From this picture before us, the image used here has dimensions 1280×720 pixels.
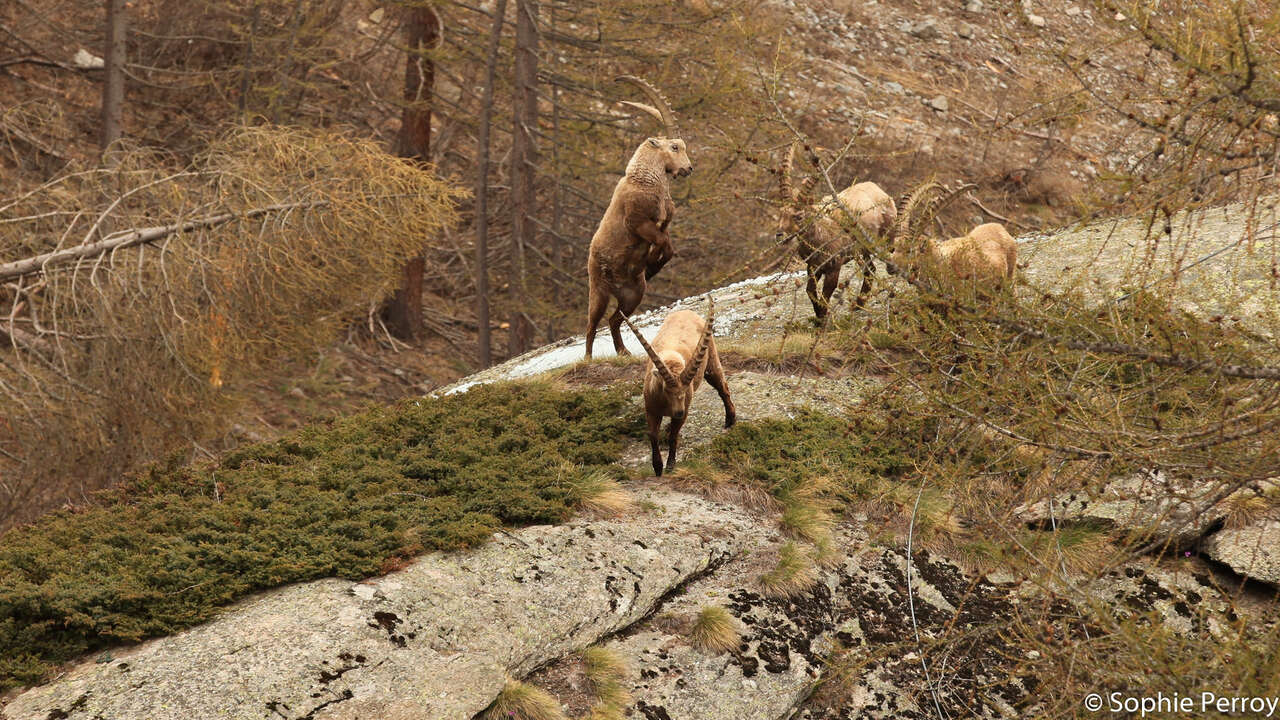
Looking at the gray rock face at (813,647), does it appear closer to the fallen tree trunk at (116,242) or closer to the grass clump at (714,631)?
the grass clump at (714,631)

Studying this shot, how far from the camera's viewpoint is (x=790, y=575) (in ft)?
21.7

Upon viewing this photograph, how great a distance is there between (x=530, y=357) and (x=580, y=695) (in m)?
7.60

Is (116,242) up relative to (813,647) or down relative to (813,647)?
down

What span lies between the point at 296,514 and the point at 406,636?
1531mm

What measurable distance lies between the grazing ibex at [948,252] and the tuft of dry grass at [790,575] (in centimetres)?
210

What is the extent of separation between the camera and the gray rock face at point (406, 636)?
506cm

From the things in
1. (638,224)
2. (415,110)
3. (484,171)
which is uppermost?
(638,224)

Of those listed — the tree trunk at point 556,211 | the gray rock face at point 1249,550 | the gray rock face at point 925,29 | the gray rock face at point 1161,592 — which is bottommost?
the tree trunk at point 556,211

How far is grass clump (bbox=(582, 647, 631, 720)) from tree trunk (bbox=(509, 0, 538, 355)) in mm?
→ 11111

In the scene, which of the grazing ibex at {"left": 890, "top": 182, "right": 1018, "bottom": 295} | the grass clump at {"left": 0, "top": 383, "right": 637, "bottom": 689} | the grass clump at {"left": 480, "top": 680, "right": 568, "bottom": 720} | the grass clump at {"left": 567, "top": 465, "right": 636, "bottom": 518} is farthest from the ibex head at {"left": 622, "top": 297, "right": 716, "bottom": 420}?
the grass clump at {"left": 480, "top": 680, "right": 568, "bottom": 720}

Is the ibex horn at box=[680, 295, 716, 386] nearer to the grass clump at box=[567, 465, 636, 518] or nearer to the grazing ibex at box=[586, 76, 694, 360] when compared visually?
the grass clump at box=[567, 465, 636, 518]

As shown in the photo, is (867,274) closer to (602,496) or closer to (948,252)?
(602,496)

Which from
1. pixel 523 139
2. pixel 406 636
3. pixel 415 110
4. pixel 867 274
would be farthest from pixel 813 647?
pixel 415 110

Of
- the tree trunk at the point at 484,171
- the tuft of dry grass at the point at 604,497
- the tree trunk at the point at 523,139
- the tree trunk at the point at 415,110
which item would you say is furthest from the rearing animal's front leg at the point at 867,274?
the tree trunk at the point at 415,110
